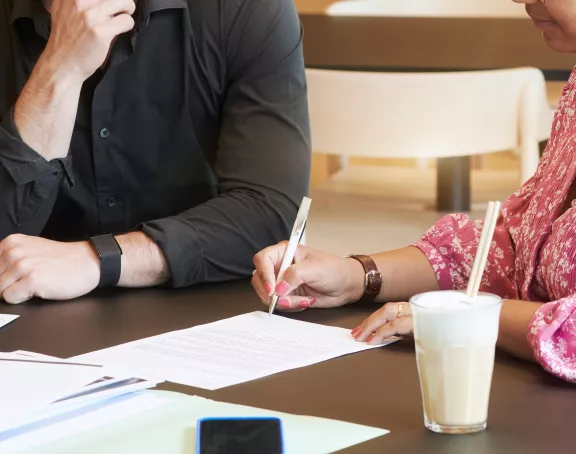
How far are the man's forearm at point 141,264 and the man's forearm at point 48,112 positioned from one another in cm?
24

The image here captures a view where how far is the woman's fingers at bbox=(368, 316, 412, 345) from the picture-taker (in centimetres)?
120

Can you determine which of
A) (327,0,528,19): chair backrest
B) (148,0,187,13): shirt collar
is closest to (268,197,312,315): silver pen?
(148,0,187,13): shirt collar

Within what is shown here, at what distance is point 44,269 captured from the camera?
1451 mm

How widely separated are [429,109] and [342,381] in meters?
1.61

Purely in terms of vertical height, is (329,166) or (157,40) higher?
(157,40)

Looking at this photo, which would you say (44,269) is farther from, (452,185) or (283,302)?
(452,185)

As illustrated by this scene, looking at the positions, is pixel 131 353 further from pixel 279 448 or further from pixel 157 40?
pixel 157 40

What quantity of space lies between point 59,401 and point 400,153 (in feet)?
5.91

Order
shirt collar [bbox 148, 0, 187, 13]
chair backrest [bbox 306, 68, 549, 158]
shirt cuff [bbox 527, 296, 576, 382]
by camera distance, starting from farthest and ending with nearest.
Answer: chair backrest [bbox 306, 68, 549, 158]
shirt collar [bbox 148, 0, 187, 13]
shirt cuff [bbox 527, 296, 576, 382]

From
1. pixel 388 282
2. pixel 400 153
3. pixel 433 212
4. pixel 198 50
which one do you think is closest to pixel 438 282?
pixel 388 282

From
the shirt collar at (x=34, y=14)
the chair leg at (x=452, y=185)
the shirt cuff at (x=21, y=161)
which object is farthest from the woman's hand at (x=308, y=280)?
the chair leg at (x=452, y=185)

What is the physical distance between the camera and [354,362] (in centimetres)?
116

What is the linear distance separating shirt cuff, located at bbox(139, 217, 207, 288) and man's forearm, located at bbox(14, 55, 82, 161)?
0.23 m

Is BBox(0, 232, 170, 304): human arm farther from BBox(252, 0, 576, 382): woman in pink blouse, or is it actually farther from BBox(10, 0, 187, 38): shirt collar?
BBox(10, 0, 187, 38): shirt collar
